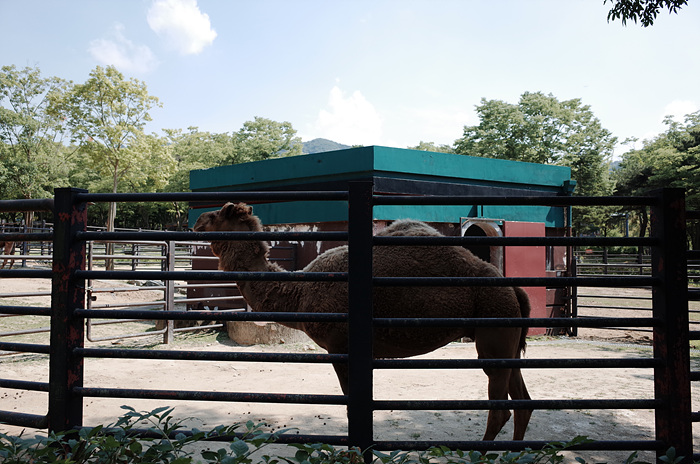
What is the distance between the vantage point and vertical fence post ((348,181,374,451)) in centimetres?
271

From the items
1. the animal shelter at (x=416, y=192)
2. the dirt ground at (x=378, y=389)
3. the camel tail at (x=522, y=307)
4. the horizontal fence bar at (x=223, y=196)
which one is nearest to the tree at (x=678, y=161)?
the animal shelter at (x=416, y=192)

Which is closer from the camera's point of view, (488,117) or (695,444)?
(695,444)

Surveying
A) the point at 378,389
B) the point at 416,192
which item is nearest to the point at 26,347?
the point at 378,389

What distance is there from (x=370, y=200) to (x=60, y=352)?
1.94 m

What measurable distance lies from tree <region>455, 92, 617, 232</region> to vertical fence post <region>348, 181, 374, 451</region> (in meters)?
35.8

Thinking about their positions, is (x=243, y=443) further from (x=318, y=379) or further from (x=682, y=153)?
(x=682, y=153)

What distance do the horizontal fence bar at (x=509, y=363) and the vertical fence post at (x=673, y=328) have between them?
91mm

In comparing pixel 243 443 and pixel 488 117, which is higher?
pixel 488 117

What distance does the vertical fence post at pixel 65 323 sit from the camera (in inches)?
114

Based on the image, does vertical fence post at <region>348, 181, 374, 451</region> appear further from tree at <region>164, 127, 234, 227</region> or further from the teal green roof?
tree at <region>164, 127, 234, 227</region>

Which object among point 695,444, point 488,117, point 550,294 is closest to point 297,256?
point 550,294

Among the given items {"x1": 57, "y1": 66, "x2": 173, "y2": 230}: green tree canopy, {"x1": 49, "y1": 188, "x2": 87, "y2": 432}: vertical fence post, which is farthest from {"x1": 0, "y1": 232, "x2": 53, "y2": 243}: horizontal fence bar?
{"x1": 57, "y1": 66, "x2": 173, "y2": 230}: green tree canopy

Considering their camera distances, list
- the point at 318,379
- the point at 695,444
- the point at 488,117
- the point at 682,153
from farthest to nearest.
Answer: the point at 488,117
the point at 682,153
the point at 318,379
the point at 695,444

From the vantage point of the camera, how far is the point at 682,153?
108ft
